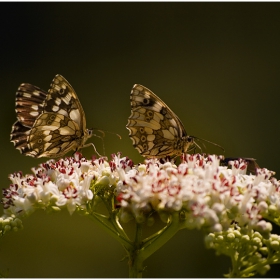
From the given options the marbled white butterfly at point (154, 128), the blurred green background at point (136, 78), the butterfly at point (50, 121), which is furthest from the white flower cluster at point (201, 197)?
the blurred green background at point (136, 78)

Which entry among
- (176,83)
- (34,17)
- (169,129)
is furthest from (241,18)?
(169,129)

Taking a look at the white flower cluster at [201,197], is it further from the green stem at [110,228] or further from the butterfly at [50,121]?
the butterfly at [50,121]

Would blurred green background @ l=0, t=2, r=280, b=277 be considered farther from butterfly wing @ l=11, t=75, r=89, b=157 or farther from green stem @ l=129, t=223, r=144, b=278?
green stem @ l=129, t=223, r=144, b=278

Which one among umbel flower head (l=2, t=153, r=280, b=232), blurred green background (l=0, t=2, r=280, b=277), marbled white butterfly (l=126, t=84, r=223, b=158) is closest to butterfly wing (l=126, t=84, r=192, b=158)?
marbled white butterfly (l=126, t=84, r=223, b=158)

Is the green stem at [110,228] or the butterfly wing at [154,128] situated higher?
the butterfly wing at [154,128]

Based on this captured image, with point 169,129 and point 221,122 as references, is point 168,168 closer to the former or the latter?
point 169,129

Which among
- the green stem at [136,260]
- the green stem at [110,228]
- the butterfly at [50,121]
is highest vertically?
the butterfly at [50,121]

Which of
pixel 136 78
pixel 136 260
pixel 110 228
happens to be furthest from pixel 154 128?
pixel 136 78
